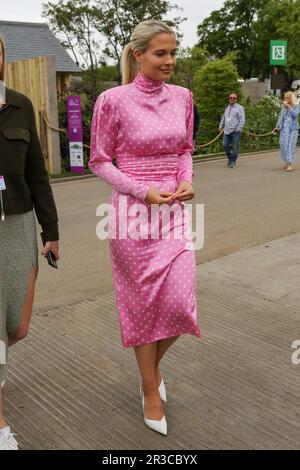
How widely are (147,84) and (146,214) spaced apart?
2.05ft

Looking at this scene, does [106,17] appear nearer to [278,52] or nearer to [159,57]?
[278,52]

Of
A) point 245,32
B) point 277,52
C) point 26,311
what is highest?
point 245,32

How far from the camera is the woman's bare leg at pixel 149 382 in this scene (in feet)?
9.25

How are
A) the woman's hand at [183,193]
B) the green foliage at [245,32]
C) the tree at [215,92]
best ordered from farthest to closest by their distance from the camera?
the green foliage at [245,32] → the tree at [215,92] → the woman's hand at [183,193]

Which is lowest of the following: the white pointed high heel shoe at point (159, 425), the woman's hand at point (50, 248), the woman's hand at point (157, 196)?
the white pointed high heel shoe at point (159, 425)

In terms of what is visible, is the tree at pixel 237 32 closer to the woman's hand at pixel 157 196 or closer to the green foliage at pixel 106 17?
the green foliage at pixel 106 17

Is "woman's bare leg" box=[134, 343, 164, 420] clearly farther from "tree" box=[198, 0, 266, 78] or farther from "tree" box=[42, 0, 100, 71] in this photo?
"tree" box=[198, 0, 266, 78]

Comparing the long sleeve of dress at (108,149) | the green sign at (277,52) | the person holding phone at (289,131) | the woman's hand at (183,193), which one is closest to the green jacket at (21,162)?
the long sleeve of dress at (108,149)

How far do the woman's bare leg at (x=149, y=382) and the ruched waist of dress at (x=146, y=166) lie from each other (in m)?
0.82

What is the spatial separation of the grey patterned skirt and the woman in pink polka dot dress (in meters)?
0.41

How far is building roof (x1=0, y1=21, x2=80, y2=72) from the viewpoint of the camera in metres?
27.7

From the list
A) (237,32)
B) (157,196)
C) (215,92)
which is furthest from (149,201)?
(237,32)

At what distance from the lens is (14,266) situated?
270 centimetres
